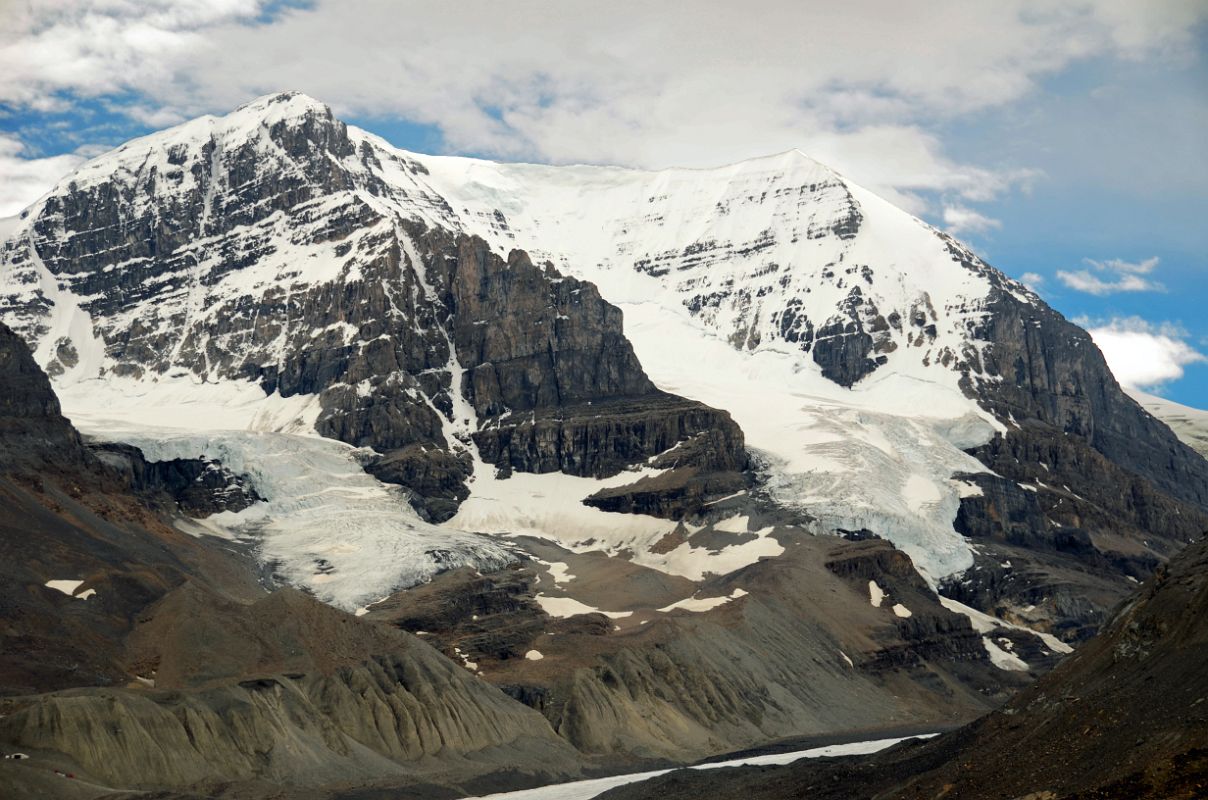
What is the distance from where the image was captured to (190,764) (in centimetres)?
15738

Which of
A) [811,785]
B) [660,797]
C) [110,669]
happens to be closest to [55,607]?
[110,669]

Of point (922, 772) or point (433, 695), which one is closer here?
point (922, 772)

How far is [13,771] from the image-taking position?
443 feet

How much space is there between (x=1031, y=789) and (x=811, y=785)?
1156 inches

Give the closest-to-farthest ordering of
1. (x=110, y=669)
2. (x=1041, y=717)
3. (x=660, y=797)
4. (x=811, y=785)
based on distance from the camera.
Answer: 1. (x=1041, y=717)
2. (x=811, y=785)
3. (x=660, y=797)
4. (x=110, y=669)

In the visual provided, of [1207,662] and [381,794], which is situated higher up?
[1207,662]

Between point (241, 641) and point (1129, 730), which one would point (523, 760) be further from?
point (1129, 730)

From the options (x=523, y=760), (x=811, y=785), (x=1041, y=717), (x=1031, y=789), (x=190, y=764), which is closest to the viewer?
(x=1031, y=789)

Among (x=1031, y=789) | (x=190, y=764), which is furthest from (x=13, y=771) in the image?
(x=1031, y=789)

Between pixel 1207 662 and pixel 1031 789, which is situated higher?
pixel 1207 662

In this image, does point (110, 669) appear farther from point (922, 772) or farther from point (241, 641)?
point (922, 772)

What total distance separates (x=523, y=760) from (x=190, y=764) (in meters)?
44.2

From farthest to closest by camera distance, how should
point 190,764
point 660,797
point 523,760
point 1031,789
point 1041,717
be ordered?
point 523,760
point 190,764
point 660,797
point 1041,717
point 1031,789

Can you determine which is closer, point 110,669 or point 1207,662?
point 1207,662
